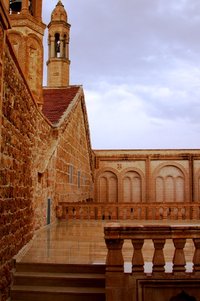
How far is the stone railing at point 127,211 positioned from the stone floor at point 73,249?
3.06 m

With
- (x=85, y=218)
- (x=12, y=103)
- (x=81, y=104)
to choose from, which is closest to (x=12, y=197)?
(x=12, y=103)

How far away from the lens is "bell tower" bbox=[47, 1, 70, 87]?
28031 millimetres

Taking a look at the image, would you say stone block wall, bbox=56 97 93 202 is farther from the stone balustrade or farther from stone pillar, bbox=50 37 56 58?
the stone balustrade

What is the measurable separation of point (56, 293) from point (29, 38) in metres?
9.14

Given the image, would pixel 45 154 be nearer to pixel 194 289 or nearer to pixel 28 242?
pixel 28 242

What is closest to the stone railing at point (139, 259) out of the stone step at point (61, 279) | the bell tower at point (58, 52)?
the stone step at point (61, 279)

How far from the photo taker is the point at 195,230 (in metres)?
5.84

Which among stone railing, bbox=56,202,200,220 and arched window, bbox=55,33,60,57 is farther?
arched window, bbox=55,33,60,57

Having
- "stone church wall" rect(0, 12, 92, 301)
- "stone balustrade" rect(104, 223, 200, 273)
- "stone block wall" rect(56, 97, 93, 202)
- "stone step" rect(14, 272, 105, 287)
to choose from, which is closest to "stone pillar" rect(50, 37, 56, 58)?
"stone block wall" rect(56, 97, 93, 202)

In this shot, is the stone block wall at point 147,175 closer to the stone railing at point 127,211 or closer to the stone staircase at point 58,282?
the stone railing at point 127,211

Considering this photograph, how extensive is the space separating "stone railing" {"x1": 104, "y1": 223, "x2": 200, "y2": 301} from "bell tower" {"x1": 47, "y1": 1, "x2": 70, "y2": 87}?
918 inches

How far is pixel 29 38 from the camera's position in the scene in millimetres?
13039

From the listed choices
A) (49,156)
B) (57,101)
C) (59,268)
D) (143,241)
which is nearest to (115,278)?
(143,241)

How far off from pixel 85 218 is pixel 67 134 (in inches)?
153
